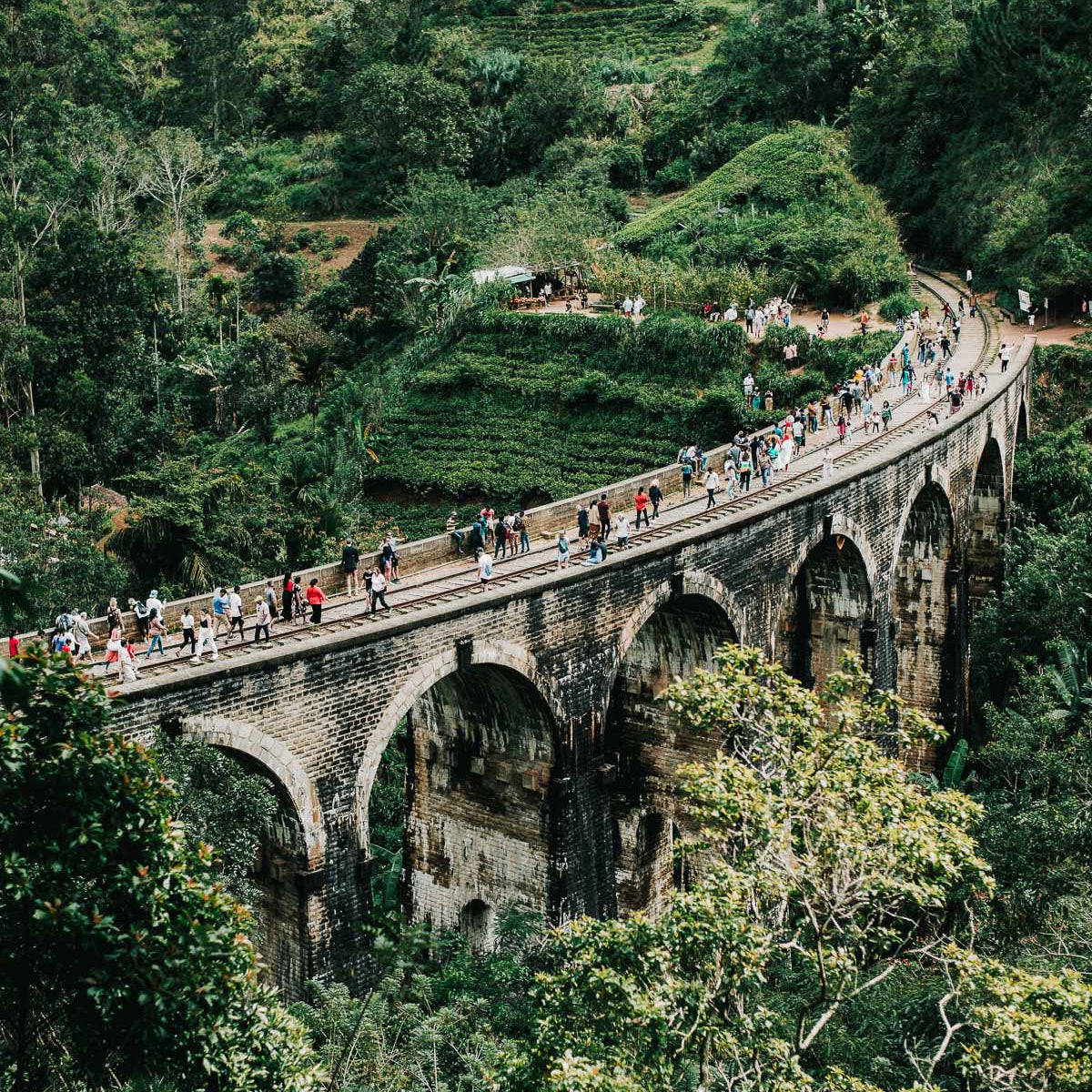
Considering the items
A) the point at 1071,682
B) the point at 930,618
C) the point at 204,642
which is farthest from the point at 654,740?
the point at 930,618

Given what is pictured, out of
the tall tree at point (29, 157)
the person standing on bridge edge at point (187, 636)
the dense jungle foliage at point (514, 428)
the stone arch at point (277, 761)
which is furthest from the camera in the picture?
the tall tree at point (29, 157)

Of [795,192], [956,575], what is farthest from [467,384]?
[956,575]

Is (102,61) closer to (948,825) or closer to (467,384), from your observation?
(467,384)

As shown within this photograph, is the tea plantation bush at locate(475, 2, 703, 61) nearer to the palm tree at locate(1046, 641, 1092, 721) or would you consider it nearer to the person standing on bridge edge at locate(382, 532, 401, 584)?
the palm tree at locate(1046, 641, 1092, 721)

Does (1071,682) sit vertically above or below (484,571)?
below

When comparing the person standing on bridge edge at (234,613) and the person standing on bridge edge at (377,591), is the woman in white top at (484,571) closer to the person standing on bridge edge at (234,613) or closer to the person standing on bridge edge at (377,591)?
the person standing on bridge edge at (377,591)

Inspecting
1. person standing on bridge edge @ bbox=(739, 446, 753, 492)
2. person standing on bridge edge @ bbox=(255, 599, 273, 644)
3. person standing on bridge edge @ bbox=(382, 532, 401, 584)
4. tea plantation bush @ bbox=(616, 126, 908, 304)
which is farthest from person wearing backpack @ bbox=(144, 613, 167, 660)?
tea plantation bush @ bbox=(616, 126, 908, 304)

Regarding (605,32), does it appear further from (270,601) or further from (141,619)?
(141,619)

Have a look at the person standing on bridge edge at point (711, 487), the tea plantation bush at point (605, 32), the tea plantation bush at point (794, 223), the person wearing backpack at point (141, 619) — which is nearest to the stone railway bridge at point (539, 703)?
the person standing on bridge edge at point (711, 487)
